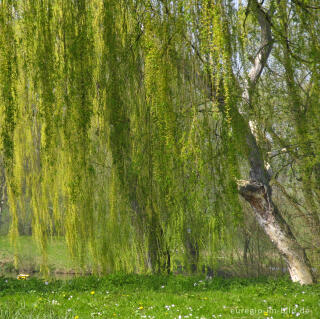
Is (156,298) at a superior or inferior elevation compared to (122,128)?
inferior

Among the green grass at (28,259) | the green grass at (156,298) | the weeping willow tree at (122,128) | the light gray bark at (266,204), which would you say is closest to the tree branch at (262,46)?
the light gray bark at (266,204)

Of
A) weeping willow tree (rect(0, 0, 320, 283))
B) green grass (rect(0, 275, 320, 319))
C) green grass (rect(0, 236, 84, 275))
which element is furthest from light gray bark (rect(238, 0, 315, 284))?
green grass (rect(0, 236, 84, 275))

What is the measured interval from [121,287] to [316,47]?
3.21 metres

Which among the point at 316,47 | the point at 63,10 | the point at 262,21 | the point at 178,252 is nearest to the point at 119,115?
the point at 63,10

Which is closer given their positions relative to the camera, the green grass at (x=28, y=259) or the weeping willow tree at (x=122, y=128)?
the weeping willow tree at (x=122, y=128)

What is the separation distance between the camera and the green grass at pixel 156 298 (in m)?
3.90

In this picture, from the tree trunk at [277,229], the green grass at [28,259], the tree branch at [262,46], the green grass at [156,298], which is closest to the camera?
the green grass at [156,298]

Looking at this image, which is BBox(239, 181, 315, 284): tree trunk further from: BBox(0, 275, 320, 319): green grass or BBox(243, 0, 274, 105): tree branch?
BBox(243, 0, 274, 105): tree branch

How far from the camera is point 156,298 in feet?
15.4

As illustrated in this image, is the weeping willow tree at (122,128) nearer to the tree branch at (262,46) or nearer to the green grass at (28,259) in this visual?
the tree branch at (262,46)

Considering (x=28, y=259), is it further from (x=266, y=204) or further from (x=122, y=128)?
(x=122, y=128)

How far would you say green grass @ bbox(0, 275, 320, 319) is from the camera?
390cm

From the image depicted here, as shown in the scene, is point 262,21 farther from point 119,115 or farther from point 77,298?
point 77,298

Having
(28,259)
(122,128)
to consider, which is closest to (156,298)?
(122,128)
